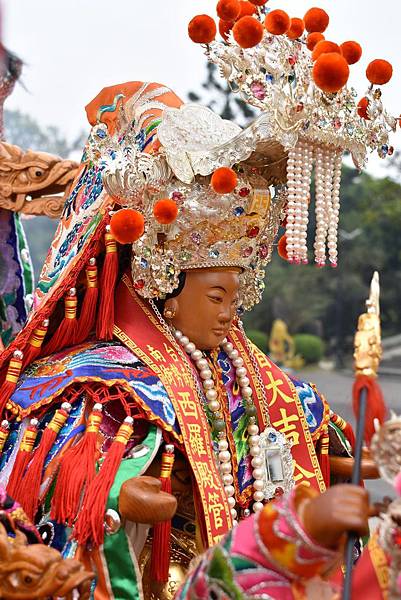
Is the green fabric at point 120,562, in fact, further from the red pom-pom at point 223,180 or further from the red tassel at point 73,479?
the red pom-pom at point 223,180

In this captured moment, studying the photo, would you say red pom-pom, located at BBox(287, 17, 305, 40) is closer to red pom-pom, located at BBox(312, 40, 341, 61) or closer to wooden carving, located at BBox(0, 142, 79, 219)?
red pom-pom, located at BBox(312, 40, 341, 61)

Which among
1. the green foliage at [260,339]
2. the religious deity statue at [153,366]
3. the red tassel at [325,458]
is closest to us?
the religious deity statue at [153,366]

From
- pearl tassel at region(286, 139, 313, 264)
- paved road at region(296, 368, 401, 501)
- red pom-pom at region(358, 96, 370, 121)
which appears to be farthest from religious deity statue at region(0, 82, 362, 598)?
paved road at region(296, 368, 401, 501)

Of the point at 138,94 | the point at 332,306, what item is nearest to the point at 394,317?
the point at 332,306

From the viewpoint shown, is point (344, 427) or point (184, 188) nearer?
point (184, 188)

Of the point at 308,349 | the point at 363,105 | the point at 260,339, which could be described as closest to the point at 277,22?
the point at 363,105

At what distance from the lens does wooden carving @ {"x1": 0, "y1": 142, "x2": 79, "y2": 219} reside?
A: 4.18 meters

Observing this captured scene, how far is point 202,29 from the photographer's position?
2871mm

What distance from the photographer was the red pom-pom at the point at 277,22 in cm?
283

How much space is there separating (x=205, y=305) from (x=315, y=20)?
929 mm

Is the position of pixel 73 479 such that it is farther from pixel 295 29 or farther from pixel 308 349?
pixel 308 349

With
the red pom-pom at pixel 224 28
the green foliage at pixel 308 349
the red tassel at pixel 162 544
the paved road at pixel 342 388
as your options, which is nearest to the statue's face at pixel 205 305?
the red tassel at pixel 162 544

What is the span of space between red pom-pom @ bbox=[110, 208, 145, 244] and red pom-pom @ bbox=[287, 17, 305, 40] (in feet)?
2.22

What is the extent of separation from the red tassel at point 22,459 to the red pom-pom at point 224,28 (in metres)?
1.26
